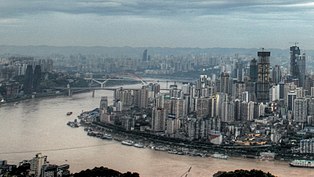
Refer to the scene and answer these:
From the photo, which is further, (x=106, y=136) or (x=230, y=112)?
(x=230, y=112)

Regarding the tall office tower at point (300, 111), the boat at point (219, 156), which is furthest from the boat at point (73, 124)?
the tall office tower at point (300, 111)

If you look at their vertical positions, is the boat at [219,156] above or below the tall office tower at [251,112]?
below

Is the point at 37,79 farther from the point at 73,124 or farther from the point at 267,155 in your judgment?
the point at 267,155

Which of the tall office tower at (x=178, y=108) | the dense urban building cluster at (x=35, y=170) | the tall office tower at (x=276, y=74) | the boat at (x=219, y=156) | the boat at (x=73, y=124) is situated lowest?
the boat at (x=219, y=156)

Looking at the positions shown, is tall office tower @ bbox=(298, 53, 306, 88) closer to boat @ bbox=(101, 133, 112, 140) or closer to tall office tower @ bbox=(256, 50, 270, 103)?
tall office tower @ bbox=(256, 50, 270, 103)

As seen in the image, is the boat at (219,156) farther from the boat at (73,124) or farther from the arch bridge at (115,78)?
the arch bridge at (115,78)

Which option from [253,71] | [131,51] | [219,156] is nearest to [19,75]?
[253,71]

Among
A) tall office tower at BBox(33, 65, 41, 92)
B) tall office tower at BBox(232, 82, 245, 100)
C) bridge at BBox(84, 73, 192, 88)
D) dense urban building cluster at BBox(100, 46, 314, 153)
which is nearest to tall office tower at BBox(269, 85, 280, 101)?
dense urban building cluster at BBox(100, 46, 314, 153)
